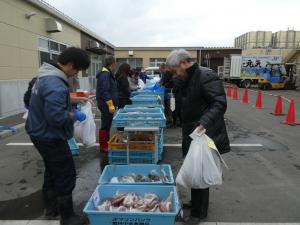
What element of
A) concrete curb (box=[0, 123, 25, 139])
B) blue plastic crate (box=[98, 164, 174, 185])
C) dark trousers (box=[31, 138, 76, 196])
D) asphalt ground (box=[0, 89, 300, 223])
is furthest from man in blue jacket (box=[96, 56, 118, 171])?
concrete curb (box=[0, 123, 25, 139])

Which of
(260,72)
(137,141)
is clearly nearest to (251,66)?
(260,72)

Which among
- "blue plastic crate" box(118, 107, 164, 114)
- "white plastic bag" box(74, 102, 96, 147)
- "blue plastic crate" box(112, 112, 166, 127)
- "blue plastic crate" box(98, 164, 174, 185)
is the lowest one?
"blue plastic crate" box(98, 164, 174, 185)

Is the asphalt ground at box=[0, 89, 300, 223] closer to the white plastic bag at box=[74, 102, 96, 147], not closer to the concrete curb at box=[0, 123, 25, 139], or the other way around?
the concrete curb at box=[0, 123, 25, 139]

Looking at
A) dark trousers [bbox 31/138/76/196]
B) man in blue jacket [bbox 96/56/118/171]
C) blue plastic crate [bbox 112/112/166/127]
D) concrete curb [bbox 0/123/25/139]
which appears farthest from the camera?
concrete curb [bbox 0/123/25/139]

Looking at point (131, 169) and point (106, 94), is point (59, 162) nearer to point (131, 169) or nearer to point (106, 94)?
point (131, 169)

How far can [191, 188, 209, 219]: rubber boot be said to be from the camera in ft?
11.1

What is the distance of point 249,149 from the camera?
6.60m

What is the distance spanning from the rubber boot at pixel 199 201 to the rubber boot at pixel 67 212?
1239 mm

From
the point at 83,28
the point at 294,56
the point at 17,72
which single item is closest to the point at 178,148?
the point at 17,72

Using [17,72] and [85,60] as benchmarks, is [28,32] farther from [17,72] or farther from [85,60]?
[85,60]

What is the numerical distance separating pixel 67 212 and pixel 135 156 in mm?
2160

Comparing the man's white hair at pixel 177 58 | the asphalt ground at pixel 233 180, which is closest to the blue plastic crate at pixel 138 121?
the asphalt ground at pixel 233 180

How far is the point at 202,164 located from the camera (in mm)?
3031

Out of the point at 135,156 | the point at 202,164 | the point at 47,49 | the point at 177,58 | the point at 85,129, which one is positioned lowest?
the point at 135,156
